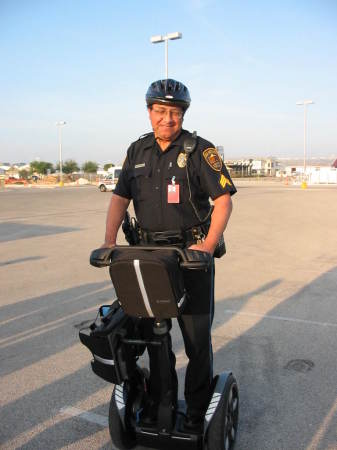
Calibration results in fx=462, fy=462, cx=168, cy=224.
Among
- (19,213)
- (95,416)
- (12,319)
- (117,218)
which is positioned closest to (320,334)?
(95,416)

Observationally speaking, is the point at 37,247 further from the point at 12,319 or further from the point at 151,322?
the point at 151,322

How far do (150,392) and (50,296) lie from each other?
368 cm

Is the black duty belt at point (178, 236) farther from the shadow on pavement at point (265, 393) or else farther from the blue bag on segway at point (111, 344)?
the shadow on pavement at point (265, 393)

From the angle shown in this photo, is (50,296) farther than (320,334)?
Yes

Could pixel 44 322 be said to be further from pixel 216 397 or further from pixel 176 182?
pixel 176 182

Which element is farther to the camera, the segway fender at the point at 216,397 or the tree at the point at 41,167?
the tree at the point at 41,167

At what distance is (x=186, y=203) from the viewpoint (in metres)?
2.59

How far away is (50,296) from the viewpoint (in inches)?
237

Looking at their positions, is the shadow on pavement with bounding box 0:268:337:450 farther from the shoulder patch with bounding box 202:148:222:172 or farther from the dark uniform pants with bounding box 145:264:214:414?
the shoulder patch with bounding box 202:148:222:172

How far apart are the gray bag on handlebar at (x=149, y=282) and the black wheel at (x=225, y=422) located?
69 cm

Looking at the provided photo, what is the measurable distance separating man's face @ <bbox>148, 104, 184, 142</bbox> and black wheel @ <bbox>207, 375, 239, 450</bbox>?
1463 millimetres

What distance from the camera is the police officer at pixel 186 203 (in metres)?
2.52

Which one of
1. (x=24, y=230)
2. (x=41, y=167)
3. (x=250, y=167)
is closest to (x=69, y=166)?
(x=41, y=167)

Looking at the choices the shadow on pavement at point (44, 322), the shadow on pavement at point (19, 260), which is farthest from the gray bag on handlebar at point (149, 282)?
the shadow on pavement at point (19, 260)
